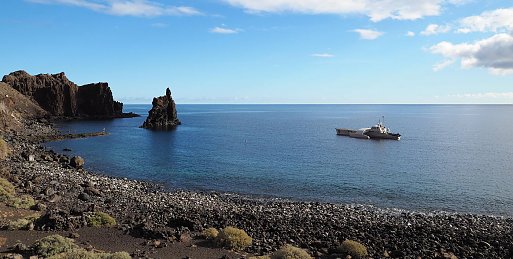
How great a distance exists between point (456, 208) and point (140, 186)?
34.7 meters

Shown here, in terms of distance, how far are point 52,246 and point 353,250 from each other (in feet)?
54.0

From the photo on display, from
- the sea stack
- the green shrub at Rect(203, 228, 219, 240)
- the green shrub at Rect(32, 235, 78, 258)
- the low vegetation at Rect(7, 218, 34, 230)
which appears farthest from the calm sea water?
the sea stack

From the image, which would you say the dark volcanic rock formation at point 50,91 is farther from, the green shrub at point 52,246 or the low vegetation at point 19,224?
the green shrub at point 52,246

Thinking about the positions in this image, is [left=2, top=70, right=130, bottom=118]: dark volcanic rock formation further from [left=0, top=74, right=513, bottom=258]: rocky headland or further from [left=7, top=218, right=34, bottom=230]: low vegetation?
[left=7, top=218, right=34, bottom=230]: low vegetation

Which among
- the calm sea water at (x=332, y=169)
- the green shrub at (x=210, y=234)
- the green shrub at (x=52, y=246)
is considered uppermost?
the green shrub at (x=52, y=246)

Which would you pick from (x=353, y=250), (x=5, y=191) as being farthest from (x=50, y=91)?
(x=353, y=250)

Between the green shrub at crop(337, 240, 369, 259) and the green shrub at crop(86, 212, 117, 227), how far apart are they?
1506cm

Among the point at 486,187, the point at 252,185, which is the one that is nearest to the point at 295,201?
the point at 252,185

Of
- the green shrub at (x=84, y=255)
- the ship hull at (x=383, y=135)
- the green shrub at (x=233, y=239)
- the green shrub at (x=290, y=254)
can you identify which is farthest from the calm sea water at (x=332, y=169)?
the green shrub at (x=84, y=255)

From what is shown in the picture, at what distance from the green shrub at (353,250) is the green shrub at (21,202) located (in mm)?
22626

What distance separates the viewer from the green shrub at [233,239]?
948 inches

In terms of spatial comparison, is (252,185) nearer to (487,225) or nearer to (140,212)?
(140,212)

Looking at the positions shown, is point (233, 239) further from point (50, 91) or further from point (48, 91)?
point (48, 91)

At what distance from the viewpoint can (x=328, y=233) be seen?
29.6 meters
